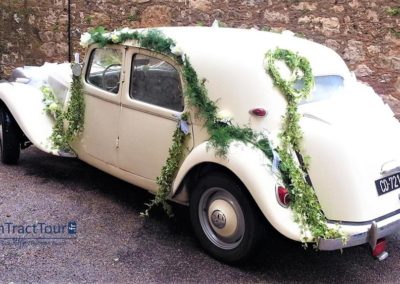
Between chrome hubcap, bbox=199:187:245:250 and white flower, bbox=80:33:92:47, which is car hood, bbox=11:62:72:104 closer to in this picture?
white flower, bbox=80:33:92:47

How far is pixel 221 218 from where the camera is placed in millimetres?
3547

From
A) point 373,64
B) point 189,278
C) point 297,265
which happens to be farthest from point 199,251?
point 373,64

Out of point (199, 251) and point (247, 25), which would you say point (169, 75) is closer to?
point (199, 251)

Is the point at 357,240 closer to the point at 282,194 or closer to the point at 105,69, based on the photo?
the point at 282,194

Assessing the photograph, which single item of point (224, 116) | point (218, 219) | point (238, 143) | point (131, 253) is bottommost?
point (131, 253)

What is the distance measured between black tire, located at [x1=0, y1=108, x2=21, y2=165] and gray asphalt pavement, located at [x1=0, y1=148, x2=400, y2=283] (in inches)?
28.1

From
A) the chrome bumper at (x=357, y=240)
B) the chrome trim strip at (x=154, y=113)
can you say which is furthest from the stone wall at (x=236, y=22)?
the chrome bumper at (x=357, y=240)

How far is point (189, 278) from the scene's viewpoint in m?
3.42

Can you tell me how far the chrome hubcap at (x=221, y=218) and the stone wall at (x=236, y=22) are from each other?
12.8 feet

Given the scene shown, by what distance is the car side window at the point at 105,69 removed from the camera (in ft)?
14.2

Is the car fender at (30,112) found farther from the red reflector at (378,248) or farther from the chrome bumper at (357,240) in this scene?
the red reflector at (378,248)

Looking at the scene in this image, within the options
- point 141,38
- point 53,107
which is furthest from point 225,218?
point 53,107

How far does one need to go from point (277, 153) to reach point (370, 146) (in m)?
0.59

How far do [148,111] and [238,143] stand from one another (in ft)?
2.93
